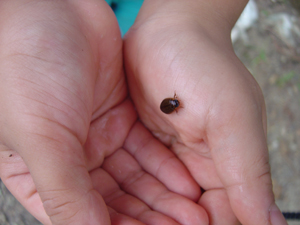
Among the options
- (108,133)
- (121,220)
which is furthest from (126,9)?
(121,220)

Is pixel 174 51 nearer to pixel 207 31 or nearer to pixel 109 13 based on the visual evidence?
pixel 207 31

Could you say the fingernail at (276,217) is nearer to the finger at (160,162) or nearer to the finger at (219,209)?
the finger at (219,209)

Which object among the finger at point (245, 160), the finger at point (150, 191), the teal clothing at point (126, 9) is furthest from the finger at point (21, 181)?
the teal clothing at point (126, 9)

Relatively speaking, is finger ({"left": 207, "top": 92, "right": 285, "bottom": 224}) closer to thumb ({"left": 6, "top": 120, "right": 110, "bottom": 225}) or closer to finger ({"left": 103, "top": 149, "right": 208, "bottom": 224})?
finger ({"left": 103, "top": 149, "right": 208, "bottom": 224})

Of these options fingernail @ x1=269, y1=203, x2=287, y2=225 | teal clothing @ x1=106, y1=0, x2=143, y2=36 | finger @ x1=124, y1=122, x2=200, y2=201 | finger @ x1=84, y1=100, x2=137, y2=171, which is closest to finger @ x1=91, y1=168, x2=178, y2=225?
finger @ x1=84, y1=100, x2=137, y2=171

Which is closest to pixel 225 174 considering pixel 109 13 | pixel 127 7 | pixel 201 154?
pixel 201 154

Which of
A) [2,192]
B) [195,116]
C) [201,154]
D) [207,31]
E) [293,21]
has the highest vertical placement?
[293,21]
